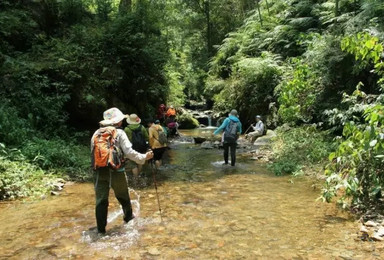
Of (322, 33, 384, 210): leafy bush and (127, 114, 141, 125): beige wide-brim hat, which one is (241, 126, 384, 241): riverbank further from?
(127, 114, 141, 125): beige wide-brim hat

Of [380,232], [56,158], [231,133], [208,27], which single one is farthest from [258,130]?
[208,27]

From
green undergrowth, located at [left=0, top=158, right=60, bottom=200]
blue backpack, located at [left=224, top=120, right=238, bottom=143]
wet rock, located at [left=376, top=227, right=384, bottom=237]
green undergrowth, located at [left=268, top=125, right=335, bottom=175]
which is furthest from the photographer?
blue backpack, located at [left=224, top=120, right=238, bottom=143]

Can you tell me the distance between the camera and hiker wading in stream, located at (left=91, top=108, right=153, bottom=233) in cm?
502

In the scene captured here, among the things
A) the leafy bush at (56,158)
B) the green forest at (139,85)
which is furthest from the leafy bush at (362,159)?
the leafy bush at (56,158)

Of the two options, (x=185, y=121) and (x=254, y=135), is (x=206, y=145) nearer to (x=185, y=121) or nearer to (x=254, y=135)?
(x=254, y=135)

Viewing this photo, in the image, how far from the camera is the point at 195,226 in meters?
5.56

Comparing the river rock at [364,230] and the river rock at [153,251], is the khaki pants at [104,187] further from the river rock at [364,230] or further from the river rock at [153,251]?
the river rock at [364,230]

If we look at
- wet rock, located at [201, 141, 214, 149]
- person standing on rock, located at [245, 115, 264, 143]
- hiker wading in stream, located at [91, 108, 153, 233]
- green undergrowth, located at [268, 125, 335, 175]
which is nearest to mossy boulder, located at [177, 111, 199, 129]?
wet rock, located at [201, 141, 214, 149]

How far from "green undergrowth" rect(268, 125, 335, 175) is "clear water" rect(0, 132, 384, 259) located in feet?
4.34

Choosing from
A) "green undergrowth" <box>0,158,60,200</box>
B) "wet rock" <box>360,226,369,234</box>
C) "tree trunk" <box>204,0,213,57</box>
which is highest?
"tree trunk" <box>204,0,213,57</box>

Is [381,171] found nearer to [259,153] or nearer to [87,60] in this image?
[259,153]

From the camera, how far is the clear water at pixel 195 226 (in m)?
4.55

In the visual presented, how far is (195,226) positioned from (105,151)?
6.54ft

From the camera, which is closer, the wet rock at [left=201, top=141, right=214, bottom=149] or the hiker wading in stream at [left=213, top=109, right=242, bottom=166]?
the hiker wading in stream at [left=213, top=109, right=242, bottom=166]
